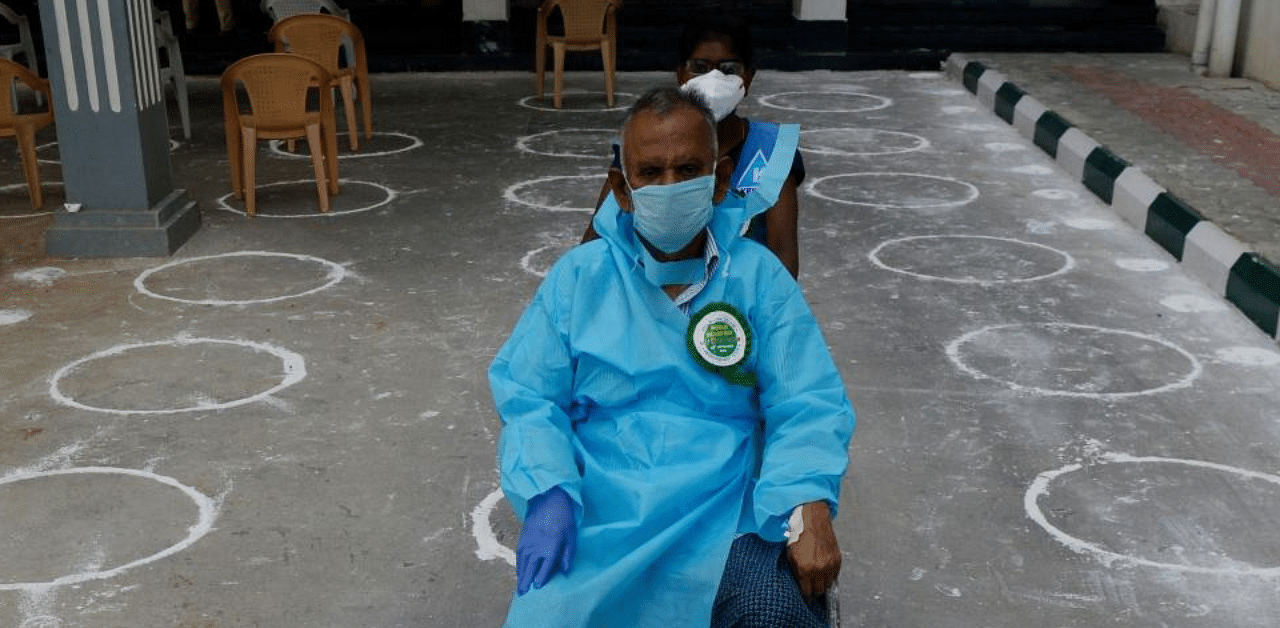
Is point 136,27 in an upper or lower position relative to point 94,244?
upper

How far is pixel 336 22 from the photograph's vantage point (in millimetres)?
8531

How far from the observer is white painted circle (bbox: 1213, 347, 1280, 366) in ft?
15.7

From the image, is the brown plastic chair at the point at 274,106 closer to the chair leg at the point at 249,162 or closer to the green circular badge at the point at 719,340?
the chair leg at the point at 249,162

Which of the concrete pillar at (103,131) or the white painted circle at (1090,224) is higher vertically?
the concrete pillar at (103,131)

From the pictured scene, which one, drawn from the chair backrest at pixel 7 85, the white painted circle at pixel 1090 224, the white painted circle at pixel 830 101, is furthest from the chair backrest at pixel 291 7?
the white painted circle at pixel 1090 224

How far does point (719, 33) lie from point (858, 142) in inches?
212

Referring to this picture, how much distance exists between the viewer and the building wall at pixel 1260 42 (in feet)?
33.1

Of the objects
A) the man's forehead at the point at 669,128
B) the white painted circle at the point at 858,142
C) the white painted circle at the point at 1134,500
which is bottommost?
the white painted circle at the point at 1134,500

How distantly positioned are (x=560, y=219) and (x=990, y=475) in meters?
3.38

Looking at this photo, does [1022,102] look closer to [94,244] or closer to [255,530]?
[94,244]

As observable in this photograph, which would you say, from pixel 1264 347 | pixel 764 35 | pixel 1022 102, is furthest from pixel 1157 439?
pixel 764 35

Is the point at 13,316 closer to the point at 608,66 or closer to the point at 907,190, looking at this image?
the point at 907,190

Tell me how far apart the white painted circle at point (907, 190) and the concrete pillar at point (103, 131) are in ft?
11.1

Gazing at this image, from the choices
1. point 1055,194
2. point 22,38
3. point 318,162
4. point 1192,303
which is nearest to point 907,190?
point 1055,194
